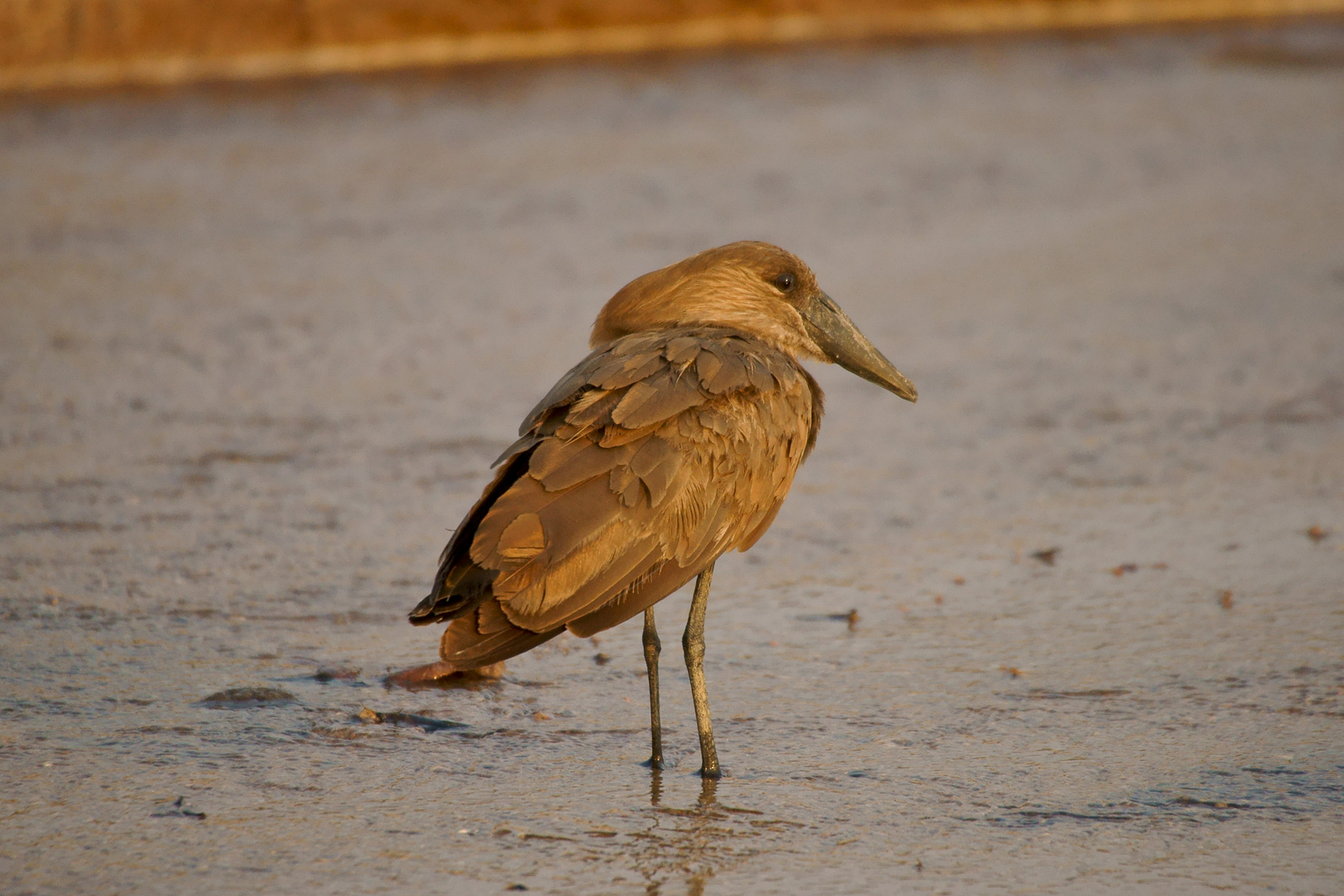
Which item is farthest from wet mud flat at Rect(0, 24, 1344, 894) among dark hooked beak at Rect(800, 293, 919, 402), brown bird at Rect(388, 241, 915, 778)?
dark hooked beak at Rect(800, 293, 919, 402)

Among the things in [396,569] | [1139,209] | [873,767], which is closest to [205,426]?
[396,569]

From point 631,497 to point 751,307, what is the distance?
103 cm

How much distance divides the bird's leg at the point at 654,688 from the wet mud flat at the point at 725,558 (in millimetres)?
58

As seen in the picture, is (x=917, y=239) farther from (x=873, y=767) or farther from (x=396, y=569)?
(x=873, y=767)

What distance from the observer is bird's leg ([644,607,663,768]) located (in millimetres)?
4141

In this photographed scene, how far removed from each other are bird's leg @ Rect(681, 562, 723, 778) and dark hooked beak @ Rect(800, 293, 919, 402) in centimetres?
Answer: 97

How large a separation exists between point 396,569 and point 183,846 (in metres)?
1.94

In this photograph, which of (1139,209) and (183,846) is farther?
(1139,209)

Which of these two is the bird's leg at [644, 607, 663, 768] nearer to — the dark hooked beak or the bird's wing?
the bird's wing

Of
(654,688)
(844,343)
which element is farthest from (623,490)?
(844,343)

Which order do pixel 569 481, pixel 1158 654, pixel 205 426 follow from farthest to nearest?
pixel 205 426 < pixel 1158 654 < pixel 569 481

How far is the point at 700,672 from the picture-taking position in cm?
423

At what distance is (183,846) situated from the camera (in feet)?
12.0

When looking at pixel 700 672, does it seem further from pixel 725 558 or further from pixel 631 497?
pixel 725 558
